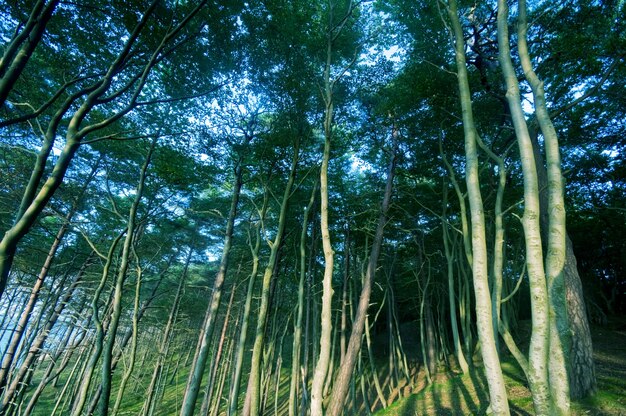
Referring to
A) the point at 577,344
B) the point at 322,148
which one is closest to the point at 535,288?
the point at 577,344

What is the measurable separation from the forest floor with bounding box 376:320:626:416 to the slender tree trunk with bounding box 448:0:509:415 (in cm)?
350

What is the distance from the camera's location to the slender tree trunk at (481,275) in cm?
360

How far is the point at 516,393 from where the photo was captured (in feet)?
26.8

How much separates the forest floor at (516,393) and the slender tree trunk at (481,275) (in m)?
3.50

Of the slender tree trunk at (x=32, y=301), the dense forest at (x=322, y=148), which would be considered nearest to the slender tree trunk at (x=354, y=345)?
the dense forest at (x=322, y=148)

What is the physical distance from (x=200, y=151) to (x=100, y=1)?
4.27m

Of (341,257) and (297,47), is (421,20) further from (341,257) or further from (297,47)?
(341,257)

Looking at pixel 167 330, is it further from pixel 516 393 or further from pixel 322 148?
pixel 516 393

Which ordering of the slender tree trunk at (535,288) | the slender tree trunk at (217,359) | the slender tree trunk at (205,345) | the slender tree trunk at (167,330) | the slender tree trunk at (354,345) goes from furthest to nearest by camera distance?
the slender tree trunk at (217,359) < the slender tree trunk at (167,330) < the slender tree trunk at (354,345) < the slender tree trunk at (205,345) < the slender tree trunk at (535,288)

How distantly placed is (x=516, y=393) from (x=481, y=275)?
6.63 meters

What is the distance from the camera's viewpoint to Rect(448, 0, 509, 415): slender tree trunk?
3.60 m

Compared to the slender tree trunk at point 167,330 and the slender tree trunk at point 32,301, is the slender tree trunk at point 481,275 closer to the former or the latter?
the slender tree trunk at point 32,301

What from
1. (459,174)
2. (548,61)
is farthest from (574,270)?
(459,174)

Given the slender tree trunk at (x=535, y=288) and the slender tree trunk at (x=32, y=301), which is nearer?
the slender tree trunk at (x=535, y=288)
